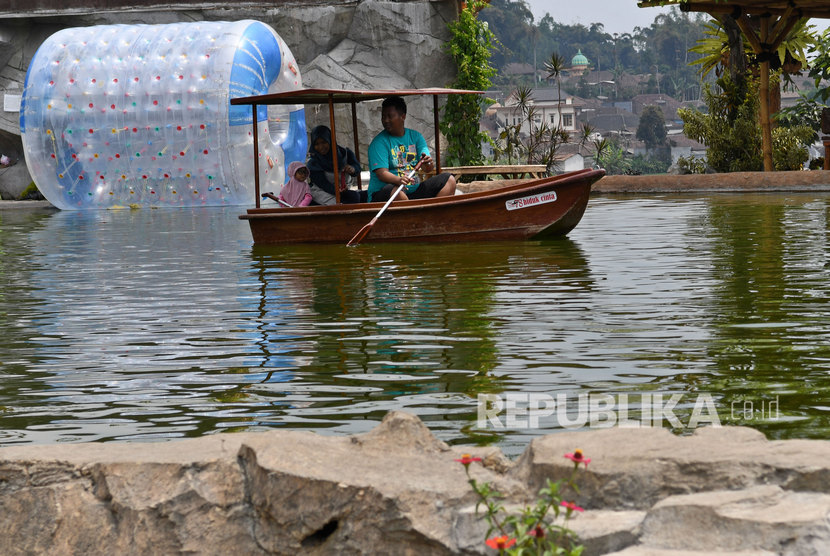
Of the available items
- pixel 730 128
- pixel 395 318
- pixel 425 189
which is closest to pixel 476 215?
pixel 425 189

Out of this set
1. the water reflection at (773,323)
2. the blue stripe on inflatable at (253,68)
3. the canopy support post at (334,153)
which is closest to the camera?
the water reflection at (773,323)

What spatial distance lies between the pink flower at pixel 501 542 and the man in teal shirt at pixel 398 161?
10.2m

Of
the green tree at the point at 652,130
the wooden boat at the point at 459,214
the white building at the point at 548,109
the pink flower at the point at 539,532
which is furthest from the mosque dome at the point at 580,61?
the pink flower at the point at 539,532

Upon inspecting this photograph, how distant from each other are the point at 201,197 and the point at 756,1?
1101cm

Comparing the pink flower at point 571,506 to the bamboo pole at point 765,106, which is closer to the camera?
the pink flower at point 571,506

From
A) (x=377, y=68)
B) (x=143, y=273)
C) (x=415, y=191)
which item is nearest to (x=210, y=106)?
(x=377, y=68)

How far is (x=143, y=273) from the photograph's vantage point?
11.2 meters

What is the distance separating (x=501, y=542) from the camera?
2.95m

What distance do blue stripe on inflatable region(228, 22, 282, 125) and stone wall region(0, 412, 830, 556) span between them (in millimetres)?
18705

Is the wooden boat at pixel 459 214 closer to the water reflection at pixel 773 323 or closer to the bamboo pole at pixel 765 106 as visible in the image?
the water reflection at pixel 773 323

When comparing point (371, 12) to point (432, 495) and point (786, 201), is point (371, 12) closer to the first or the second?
point (786, 201)

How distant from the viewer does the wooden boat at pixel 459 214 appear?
42.2ft

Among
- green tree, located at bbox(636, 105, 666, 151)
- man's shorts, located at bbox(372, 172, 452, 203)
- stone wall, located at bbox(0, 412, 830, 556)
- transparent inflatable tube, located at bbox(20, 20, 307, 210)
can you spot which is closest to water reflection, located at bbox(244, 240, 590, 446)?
man's shorts, located at bbox(372, 172, 452, 203)

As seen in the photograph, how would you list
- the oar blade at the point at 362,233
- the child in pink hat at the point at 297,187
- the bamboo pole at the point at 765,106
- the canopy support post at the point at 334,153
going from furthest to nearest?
1. the bamboo pole at the point at 765,106
2. the child in pink hat at the point at 297,187
3. the oar blade at the point at 362,233
4. the canopy support post at the point at 334,153
